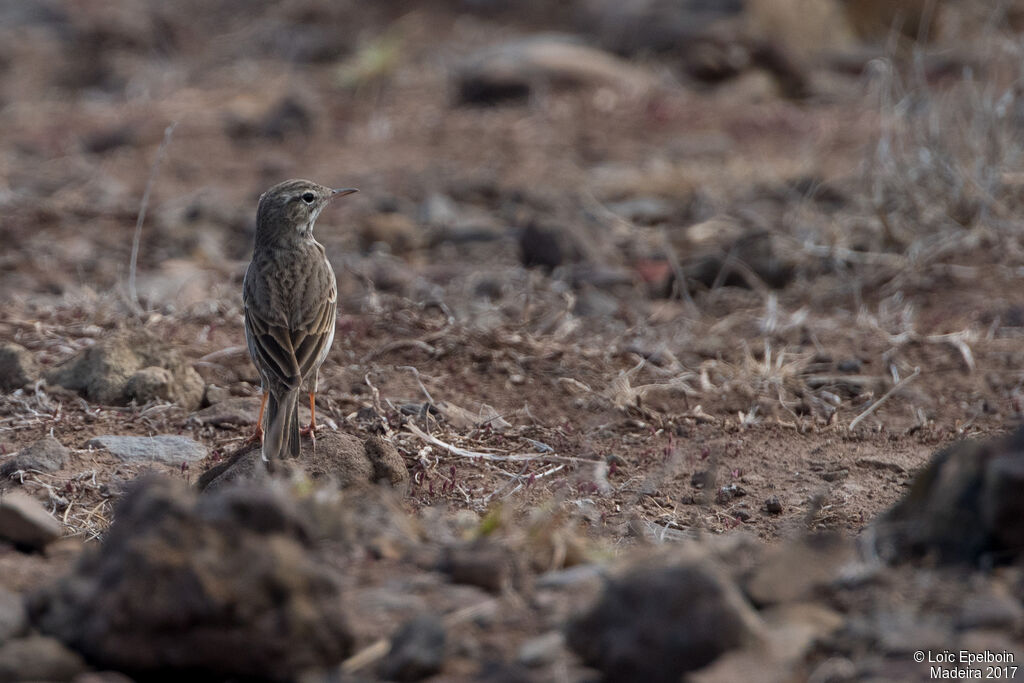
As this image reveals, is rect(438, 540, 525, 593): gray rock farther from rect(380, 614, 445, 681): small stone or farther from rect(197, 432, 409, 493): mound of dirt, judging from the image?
rect(197, 432, 409, 493): mound of dirt

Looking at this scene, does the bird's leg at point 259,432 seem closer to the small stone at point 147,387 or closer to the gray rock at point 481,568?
the small stone at point 147,387

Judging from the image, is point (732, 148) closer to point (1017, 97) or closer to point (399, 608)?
point (1017, 97)

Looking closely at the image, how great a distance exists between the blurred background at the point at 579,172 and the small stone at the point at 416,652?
375cm

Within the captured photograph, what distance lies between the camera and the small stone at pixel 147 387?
6191 mm

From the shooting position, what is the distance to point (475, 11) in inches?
723

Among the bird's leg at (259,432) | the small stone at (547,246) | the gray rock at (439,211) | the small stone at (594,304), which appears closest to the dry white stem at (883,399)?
the small stone at (594,304)

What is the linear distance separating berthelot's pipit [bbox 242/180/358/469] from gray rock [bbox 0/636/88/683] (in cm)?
174

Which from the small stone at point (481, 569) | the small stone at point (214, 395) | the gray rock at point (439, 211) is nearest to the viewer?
the small stone at point (481, 569)

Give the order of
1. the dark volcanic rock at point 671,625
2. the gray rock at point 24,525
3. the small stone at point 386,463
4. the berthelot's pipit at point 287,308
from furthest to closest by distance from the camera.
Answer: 1. the berthelot's pipit at point 287,308
2. the small stone at point 386,463
3. the gray rock at point 24,525
4. the dark volcanic rock at point 671,625

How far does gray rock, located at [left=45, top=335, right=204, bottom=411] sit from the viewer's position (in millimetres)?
6203

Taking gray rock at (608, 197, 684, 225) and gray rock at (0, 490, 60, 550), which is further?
Answer: gray rock at (608, 197, 684, 225)

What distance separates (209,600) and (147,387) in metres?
3.33

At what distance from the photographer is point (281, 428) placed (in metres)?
5.11

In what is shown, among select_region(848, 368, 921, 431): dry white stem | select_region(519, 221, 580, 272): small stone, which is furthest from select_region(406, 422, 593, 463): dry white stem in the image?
select_region(519, 221, 580, 272): small stone
